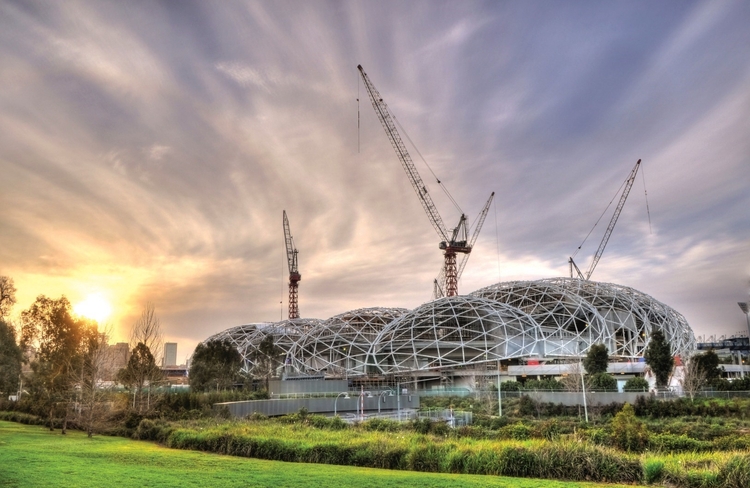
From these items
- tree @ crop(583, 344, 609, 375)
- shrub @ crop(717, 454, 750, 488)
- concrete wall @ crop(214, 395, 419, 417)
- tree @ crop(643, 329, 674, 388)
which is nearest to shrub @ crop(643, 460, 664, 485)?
shrub @ crop(717, 454, 750, 488)

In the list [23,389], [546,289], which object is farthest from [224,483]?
[546,289]

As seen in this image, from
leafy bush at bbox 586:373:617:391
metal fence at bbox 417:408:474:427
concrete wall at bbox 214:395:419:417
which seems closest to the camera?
metal fence at bbox 417:408:474:427

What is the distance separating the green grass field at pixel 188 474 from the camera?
13.2 metres

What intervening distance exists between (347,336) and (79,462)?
3544 inches

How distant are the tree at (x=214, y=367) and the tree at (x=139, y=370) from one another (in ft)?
67.7

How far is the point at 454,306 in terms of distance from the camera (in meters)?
86.2

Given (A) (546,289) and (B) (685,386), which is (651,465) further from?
(A) (546,289)

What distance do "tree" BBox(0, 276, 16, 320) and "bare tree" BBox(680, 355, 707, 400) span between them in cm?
4981

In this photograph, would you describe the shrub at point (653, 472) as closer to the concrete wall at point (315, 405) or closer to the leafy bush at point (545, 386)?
the concrete wall at point (315, 405)

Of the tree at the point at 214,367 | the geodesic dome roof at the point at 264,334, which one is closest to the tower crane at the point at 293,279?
the geodesic dome roof at the point at 264,334

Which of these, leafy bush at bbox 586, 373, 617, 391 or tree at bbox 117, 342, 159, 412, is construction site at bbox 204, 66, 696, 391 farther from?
tree at bbox 117, 342, 159, 412

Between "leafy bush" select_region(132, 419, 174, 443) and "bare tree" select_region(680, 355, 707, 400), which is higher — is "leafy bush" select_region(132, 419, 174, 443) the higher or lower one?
the lower one

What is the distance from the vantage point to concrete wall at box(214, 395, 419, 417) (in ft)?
124

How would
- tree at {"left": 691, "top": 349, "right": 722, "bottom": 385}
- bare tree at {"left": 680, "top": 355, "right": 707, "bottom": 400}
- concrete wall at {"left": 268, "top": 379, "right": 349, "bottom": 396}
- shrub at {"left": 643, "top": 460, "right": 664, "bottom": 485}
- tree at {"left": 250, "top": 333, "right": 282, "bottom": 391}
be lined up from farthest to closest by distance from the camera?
1. tree at {"left": 250, "top": 333, "right": 282, "bottom": 391}
2. concrete wall at {"left": 268, "top": 379, "right": 349, "bottom": 396}
3. tree at {"left": 691, "top": 349, "right": 722, "bottom": 385}
4. bare tree at {"left": 680, "top": 355, "right": 707, "bottom": 400}
5. shrub at {"left": 643, "top": 460, "right": 664, "bottom": 485}
